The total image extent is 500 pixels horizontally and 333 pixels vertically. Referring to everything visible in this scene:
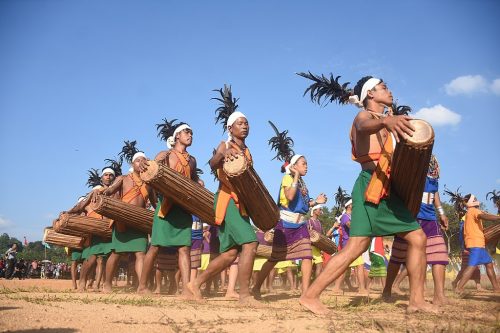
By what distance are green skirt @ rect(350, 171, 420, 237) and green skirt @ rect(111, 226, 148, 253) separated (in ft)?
13.3

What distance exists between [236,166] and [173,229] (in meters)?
1.70

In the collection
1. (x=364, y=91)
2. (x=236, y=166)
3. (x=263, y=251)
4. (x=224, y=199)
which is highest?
(x=364, y=91)

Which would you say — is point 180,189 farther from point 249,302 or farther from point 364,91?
point 364,91

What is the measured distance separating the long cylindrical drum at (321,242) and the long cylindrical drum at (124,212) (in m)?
2.98

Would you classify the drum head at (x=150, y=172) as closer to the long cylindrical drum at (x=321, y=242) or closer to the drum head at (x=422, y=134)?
the drum head at (x=422, y=134)

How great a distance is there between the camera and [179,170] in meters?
5.95

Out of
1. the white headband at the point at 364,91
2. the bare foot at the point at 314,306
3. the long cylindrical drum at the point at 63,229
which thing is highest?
the white headband at the point at 364,91

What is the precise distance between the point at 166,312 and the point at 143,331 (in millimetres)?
842

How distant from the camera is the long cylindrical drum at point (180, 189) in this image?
5.25 m

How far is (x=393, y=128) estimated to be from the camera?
3.26m

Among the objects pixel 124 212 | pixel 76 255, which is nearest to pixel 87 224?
pixel 124 212

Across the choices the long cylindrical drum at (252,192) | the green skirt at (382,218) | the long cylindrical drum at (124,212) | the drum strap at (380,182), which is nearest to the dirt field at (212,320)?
the green skirt at (382,218)

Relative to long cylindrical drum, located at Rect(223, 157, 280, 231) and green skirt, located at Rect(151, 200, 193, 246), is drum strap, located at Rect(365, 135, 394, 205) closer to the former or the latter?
long cylindrical drum, located at Rect(223, 157, 280, 231)

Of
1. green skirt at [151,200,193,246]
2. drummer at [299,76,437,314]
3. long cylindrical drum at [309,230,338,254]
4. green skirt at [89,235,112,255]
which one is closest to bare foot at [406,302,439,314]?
drummer at [299,76,437,314]
